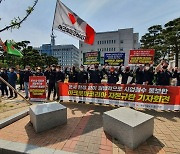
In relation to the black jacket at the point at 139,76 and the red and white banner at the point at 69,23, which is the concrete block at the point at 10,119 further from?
the black jacket at the point at 139,76

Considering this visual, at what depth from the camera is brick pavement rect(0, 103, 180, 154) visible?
155 inches

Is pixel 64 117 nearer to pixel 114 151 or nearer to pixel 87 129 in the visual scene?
pixel 87 129

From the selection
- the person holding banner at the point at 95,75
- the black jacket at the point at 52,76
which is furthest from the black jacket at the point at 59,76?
the person holding banner at the point at 95,75

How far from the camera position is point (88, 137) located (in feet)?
15.0

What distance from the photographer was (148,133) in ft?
14.4

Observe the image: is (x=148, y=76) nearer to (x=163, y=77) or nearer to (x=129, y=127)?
(x=163, y=77)

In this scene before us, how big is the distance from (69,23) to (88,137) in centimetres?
476

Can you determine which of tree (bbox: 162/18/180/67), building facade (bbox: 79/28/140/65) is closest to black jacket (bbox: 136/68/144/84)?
tree (bbox: 162/18/180/67)

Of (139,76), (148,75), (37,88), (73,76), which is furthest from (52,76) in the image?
(148,75)

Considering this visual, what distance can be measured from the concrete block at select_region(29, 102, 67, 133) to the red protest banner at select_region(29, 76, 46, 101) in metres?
3.78

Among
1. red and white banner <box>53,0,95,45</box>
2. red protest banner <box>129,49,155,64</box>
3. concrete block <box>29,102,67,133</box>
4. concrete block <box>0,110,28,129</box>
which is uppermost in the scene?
red and white banner <box>53,0,95,45</box>

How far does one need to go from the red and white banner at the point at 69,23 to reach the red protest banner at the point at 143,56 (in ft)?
17.4

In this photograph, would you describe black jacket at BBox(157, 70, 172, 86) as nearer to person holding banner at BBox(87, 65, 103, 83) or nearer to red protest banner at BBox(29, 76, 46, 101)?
person holding banner at BBox(87, 65, 103, 83)

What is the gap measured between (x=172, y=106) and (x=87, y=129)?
150 inches
